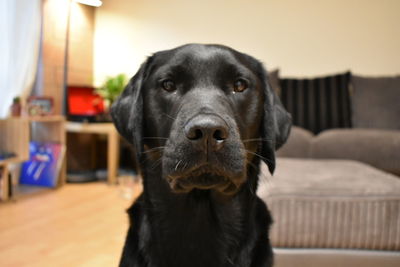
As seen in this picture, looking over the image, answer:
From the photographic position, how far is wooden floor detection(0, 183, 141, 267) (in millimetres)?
1772

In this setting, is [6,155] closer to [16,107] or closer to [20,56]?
[16,107]

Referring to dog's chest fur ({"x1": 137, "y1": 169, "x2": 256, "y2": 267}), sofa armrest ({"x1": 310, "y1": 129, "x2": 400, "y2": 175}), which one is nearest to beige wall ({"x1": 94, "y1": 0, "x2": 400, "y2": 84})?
sofa armrest ({"x1": 310, "y1": 129, "x2": 400, "y2": 175})

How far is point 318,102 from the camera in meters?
2.94

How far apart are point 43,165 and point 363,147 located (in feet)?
8.53

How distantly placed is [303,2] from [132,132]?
9.41ft

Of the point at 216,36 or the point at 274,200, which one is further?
the point at 216,36

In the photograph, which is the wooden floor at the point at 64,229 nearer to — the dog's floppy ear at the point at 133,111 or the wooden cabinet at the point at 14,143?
the wooden cabinet at the point at 14,143

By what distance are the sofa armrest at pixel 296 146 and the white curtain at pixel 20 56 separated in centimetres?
190

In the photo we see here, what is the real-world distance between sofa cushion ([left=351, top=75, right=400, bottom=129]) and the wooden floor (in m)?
2.00

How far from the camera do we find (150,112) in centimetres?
95

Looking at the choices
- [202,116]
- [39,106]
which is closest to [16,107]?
[39,106]

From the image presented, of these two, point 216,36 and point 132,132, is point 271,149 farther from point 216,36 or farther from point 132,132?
point 216,36

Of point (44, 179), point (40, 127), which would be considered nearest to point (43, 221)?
point (44, 179)

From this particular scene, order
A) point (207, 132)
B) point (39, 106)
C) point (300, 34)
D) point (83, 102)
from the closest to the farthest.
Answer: point (207, 132) < point (39, 106) < point (300, 34) < point (83, 102)
